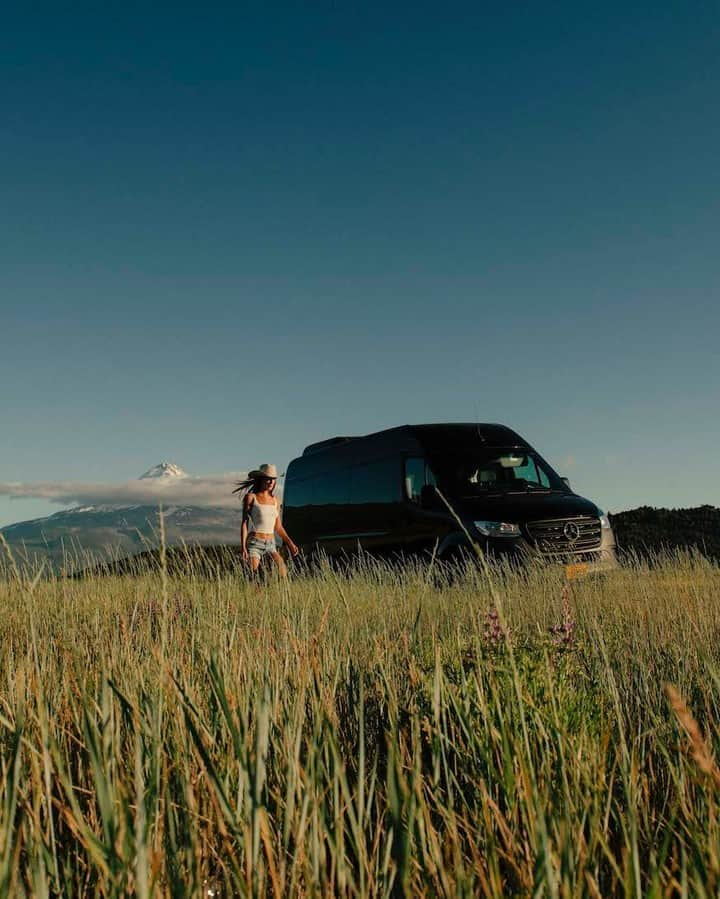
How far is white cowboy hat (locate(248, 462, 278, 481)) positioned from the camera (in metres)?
10.9

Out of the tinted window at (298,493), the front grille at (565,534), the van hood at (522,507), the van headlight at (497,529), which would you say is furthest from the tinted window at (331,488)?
the front grille at (565,534)

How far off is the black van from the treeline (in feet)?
28.9

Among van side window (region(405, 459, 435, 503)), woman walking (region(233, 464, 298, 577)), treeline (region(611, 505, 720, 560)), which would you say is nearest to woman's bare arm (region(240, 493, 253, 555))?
woman walking (region(233, 464, 298, 577))

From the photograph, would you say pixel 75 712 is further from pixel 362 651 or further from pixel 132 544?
pixel 132 544

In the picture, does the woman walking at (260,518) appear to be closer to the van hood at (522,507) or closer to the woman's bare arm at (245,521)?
the woman's bare arm at (245,521)

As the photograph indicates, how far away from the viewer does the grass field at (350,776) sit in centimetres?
142

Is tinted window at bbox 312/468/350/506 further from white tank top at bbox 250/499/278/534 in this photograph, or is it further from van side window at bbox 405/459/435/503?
white tank top at bbox 250/499/278/534

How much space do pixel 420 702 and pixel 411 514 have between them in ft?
26.6

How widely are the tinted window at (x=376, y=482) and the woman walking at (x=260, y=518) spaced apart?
1.61 metres

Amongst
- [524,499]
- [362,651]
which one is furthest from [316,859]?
[524,499]

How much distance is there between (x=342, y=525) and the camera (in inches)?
506

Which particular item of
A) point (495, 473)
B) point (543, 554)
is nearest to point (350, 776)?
point (543, 554)

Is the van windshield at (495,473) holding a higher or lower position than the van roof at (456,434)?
lower

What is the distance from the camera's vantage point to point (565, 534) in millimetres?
10297
